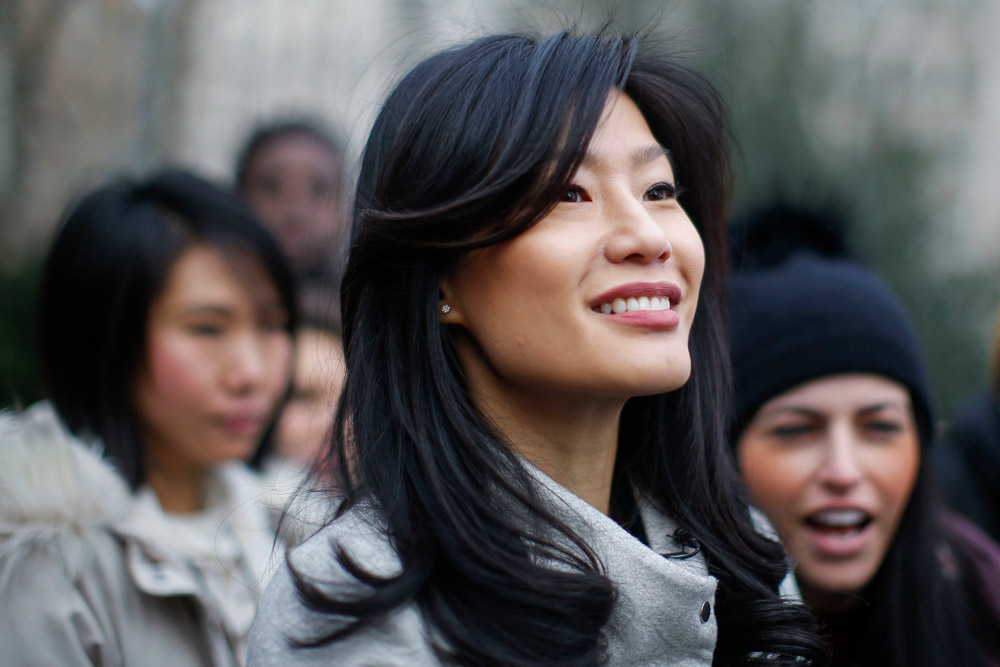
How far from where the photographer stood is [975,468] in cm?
386

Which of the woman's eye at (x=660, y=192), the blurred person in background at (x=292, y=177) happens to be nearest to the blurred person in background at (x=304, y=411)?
the blurred person in background at (x=292, y=177)

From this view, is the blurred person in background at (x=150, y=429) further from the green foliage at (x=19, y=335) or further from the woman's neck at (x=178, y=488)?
the green foliage at (x=19, y=335)

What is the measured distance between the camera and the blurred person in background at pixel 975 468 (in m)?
3.79

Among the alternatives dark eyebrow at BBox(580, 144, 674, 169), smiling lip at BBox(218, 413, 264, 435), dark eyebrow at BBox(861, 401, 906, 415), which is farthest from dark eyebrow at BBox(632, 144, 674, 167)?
smiling lip at BBox(218, 413, 264, 435)

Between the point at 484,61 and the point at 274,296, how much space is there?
1563 mm

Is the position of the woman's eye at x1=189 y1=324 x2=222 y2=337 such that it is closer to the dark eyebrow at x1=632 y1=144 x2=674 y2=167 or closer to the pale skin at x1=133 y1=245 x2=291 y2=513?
the pale skin at x1=133 y1=245 x2=291 y2=513

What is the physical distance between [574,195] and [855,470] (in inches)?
54.1

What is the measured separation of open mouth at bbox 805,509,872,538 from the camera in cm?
271

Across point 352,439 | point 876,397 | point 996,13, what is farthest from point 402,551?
point 996,13

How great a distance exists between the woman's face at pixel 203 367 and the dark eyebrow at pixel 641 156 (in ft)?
5.26

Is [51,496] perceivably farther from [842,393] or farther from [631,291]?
[842,393]

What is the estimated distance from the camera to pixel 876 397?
276 centimetres

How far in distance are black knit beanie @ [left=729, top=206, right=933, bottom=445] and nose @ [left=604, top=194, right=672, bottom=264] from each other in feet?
3.65

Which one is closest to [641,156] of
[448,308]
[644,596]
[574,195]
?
[574,195]
